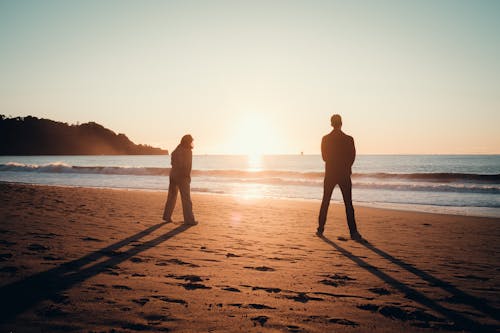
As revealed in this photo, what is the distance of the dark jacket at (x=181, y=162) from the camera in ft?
29.4

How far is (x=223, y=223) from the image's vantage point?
8.97 metres

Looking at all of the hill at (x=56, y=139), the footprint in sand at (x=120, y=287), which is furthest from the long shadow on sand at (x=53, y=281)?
the hill at (x=56, y=139)

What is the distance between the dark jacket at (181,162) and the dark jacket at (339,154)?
3.48 metres

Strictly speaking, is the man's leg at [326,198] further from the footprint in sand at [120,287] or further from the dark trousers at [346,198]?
the footprint in sand at [120,287]

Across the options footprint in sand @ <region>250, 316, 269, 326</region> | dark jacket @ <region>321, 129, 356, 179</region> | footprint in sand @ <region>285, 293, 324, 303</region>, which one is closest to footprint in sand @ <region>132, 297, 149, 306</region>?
footprint in sand @ <region>250, 316, 269, 326</region>

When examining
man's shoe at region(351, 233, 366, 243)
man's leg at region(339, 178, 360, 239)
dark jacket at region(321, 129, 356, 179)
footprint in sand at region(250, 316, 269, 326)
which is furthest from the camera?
dark jacket at region(321, 129, 356, 179)

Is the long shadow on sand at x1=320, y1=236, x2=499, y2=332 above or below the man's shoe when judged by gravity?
above

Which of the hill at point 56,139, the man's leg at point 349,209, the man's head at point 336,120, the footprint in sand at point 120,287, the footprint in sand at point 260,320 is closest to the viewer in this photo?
the footprint in sand at point 260,320

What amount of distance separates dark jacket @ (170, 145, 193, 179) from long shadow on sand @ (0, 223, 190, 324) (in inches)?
133

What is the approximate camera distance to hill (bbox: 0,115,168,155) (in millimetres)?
134500

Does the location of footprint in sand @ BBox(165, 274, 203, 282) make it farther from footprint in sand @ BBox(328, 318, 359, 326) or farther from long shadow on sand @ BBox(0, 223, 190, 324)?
footprint in sand @ BBox(328, 318, 359, 326)

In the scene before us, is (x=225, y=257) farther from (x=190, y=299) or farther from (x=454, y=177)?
(x=454, y=177)

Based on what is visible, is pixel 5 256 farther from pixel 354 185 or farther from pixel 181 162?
pixel 354 185

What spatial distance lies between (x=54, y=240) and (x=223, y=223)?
399 centimetres
